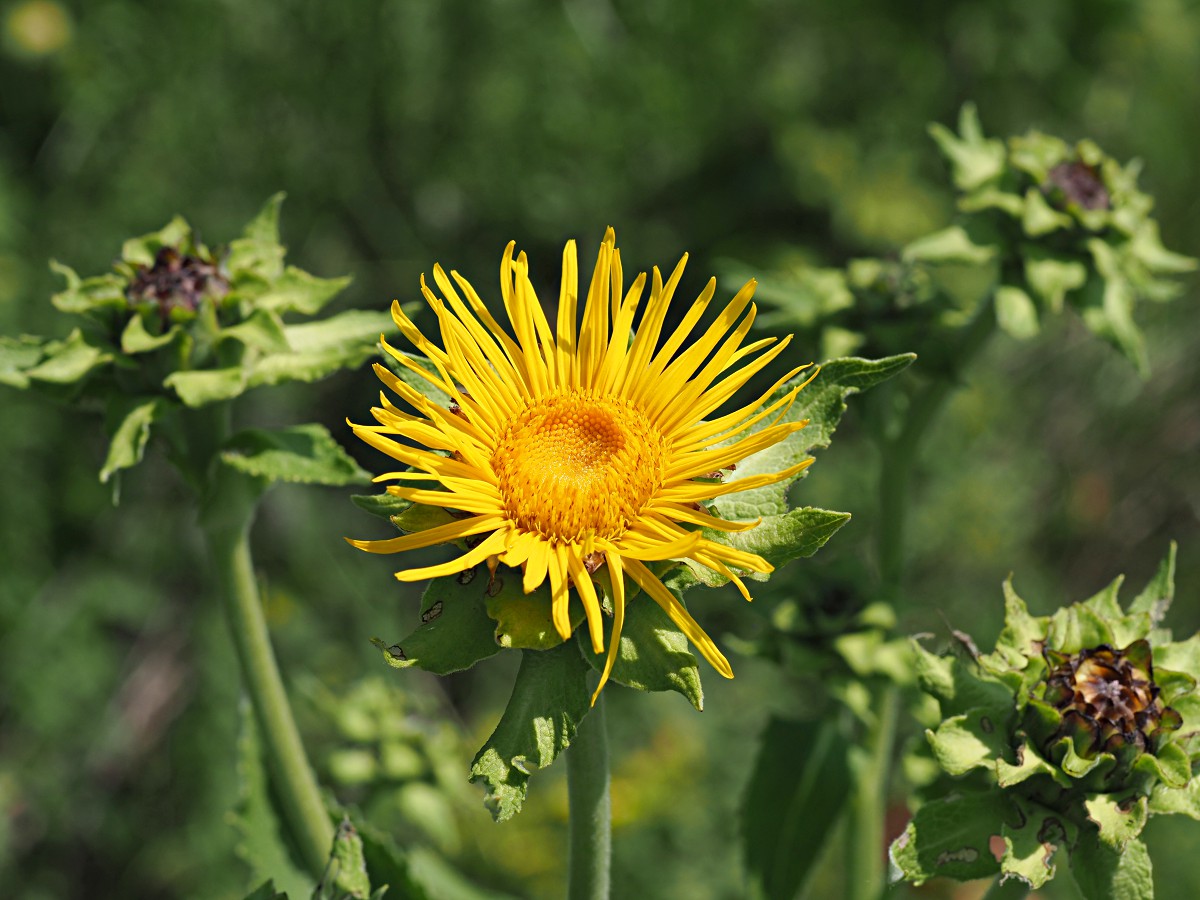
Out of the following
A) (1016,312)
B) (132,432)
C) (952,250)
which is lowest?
(132,432)

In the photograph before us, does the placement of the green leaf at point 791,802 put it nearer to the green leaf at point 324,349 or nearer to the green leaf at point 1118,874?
the green leaf at point 1118,874

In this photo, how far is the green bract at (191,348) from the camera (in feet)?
6.57

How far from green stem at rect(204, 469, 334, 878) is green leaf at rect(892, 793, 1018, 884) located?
1.09 m

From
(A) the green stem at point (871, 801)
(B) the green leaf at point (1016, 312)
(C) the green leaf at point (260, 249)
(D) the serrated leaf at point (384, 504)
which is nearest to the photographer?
(D) the serrated leaf at point (384, 504)

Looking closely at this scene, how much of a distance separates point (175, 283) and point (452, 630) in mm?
879

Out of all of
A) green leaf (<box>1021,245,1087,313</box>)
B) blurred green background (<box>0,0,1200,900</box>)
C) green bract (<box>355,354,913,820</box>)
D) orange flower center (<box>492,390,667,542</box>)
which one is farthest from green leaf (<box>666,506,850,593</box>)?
blurred green background (<box>0,0,1200,900</box>)

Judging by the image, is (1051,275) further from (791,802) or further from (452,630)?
(452,630)

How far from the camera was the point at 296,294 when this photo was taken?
2143mm

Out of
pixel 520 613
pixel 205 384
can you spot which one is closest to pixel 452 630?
pixel 520 613

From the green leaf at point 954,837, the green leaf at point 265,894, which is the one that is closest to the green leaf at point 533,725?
the green leaf at point 265,894

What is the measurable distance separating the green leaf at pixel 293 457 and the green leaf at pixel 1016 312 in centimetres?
129

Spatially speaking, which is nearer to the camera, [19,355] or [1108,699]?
[1108,699]

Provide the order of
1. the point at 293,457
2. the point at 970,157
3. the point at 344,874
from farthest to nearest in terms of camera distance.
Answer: the point at 970,157
the point at 293,457
the point at 344,874

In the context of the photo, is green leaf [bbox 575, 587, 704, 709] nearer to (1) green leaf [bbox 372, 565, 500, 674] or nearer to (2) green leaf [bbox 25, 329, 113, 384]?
(1) green leaf [bbox 372, 565, 500, 674]
